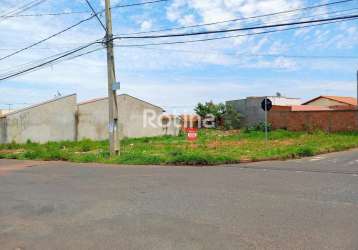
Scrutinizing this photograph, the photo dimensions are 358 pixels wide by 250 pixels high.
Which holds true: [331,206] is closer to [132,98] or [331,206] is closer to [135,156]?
[135,156]

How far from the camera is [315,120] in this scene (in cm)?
3284

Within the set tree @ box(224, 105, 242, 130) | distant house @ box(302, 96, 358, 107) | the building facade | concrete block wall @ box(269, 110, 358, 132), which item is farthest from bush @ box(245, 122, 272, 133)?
distant house @ box(302, 96, 358, 107)

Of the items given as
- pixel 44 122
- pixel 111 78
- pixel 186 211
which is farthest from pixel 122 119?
pixel 186 211

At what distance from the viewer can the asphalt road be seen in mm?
5312

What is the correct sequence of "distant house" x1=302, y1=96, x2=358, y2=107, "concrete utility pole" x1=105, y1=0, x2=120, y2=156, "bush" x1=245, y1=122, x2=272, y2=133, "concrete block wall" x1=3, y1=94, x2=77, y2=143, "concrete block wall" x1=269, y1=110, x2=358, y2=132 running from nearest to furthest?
"concrete utility pole" x1=105, y1=0, x2=120, y2=156, "concrete block wall" x1=3, y1=94, x2=77, y2=143, "concrete block wall" x1=269, y1=110, x2=358, y2=132, "bush" x1=245, y1=122, x2=272, y2=133, "distant house" x1=302, y1=96, x2=358, y2=107

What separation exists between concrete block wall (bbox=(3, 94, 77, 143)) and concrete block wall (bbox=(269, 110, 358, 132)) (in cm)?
1876

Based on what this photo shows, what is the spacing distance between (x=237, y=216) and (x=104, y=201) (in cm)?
298

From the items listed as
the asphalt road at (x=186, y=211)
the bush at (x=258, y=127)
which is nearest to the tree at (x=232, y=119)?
the bush at (x=258, y=127)

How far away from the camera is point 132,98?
35.3 meters

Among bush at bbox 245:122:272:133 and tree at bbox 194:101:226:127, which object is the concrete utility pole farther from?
tree at bbox 194:101:226:127

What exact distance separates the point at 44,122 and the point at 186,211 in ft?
85.0

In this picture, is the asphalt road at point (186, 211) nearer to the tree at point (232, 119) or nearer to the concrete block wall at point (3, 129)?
the concrete block wall at point (3, 129)

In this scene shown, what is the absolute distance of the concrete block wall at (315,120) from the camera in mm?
30469

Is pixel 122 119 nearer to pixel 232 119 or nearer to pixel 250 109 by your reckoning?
pixel 232 119
